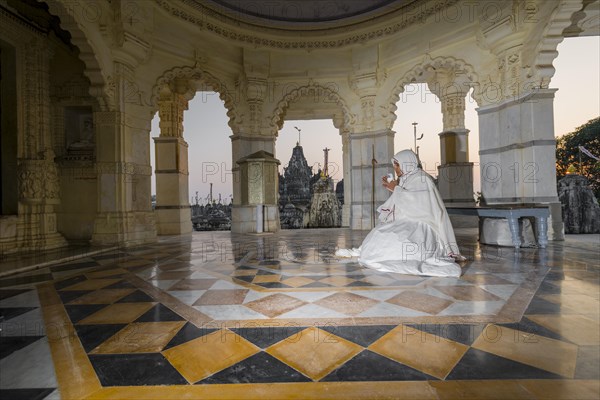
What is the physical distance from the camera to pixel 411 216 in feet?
13.0

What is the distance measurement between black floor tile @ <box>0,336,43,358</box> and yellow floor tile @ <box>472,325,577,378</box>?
2.76 meters

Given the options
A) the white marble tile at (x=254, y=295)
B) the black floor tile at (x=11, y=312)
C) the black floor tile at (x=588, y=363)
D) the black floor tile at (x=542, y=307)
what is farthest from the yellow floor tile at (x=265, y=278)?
the black floor tile at (x=588, y=363)

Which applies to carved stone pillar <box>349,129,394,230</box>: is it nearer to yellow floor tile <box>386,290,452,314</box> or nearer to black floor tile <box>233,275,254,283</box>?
black floor tile <box>233,275,254,283</box>

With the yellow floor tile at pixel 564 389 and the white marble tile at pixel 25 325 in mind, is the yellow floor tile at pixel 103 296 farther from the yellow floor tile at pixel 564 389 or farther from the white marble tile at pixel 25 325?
the yellow floor tile at pixel 564 389

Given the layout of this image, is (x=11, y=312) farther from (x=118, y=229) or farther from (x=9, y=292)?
(x=118, y=229)

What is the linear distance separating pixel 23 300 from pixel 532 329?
4.26 m

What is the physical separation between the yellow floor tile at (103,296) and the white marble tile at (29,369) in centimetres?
85

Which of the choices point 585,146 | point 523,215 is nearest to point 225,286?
point 523,215

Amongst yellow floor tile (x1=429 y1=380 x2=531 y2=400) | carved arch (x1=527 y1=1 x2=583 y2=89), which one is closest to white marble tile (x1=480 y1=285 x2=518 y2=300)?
yellow floor tile (x1=429 y1=380 x2=531 y2=400)

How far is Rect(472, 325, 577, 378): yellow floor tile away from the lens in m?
1.45

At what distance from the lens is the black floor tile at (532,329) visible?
1748 mm

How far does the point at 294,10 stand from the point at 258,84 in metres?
2.62

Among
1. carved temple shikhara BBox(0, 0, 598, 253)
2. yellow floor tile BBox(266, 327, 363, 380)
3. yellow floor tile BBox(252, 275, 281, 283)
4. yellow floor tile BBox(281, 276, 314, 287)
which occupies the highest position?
carved temple shikhara BBox(0, 0, 598, 253)

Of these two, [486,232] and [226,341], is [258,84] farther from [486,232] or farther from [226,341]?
[226,341]
